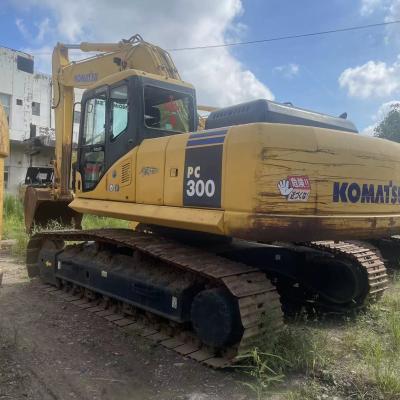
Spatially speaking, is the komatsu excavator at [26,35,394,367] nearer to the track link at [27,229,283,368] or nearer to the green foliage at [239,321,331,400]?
the track link at [27,229,283,368]

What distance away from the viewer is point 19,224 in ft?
41.3

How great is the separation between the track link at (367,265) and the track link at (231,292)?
→ 4.97 feet

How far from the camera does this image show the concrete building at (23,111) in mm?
22906

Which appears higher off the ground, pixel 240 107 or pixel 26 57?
pixel 26 57

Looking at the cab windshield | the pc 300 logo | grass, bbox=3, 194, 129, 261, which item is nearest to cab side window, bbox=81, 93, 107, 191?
the cab windshield

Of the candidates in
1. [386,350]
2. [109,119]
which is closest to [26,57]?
[109,119]

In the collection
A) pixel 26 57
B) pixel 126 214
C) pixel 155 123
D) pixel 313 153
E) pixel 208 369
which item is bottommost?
pixel 208 369

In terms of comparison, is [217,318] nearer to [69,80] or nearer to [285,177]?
[285,177]

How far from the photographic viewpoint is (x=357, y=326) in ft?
16.8

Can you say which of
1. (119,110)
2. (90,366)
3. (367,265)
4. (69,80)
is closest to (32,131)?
(69,80)

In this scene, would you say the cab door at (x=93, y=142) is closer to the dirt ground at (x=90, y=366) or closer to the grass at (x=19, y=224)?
the dirt ground at (x=90, y=366)

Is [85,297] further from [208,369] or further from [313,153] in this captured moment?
[313,153]

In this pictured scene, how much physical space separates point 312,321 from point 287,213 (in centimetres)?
214

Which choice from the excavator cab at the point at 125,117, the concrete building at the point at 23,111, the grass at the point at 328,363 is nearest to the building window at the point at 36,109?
the concrete building at the point at 23,111
